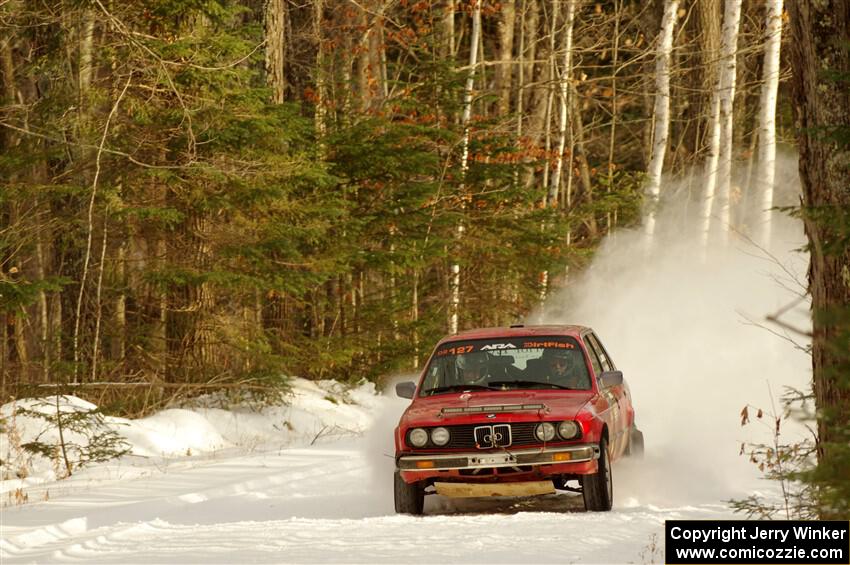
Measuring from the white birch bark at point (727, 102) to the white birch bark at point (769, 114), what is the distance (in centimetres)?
75

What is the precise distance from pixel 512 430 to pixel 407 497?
3.70ft

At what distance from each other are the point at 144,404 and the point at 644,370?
1044 centimetres

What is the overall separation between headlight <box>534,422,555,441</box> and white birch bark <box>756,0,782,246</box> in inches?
662

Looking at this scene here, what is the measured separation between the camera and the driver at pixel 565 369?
A: 11805mm

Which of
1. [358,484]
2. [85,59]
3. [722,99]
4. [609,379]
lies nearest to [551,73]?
[722,99]

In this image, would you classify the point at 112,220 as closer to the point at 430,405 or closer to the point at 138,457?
the point at 138,457

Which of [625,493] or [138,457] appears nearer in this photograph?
[625,493]

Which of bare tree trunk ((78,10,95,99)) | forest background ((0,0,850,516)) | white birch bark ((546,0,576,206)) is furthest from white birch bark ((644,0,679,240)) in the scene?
bare tree trunk ((78,10,95,99))

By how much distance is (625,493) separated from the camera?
1199 centimetres

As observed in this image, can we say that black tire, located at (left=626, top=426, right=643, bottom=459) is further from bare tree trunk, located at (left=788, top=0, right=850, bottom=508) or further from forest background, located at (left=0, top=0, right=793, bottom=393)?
forest background, located at (left=0, top=0, right=793, bottom=393)

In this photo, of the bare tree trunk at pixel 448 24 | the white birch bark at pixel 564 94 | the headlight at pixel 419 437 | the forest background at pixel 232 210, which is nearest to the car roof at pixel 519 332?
the headlight at pixel 419 437

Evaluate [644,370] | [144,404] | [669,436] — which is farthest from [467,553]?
[644,370]

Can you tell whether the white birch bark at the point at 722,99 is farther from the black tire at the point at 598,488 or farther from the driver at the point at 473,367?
the black tire at the point at 598,488

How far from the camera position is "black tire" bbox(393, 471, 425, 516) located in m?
11.1
